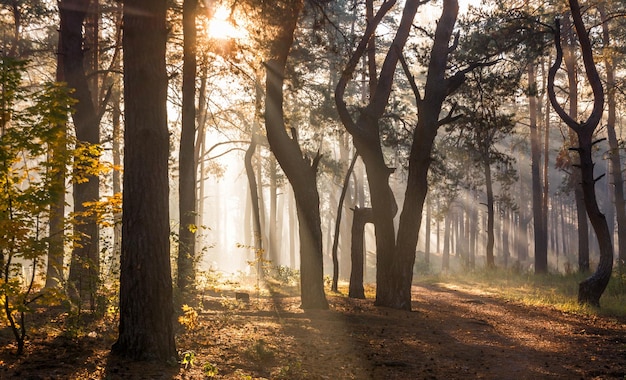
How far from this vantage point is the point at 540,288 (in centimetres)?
1995

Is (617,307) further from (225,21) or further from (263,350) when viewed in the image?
(225,21)

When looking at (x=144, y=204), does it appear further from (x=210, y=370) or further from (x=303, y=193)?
(x=303, y=193)

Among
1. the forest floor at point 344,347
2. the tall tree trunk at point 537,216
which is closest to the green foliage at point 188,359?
the forest floor at point 344,347

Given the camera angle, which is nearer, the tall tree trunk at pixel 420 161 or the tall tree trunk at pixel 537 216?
the tall tree trunk at pixel 420 161

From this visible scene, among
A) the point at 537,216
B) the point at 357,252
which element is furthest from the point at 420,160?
the point at 537,216

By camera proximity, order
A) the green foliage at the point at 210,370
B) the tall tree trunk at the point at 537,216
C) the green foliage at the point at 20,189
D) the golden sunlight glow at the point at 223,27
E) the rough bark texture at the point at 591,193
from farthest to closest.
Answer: the tall tree trunk at the point at 537,216
the rough bark texture at the point at 591,193
the golden sunlight glow at the point at 223,27
the green foliage at the point at 20,189
the green foliage at the point at 210,370

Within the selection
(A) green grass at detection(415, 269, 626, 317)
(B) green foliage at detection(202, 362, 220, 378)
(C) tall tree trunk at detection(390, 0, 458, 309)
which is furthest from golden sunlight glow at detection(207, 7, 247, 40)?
(A) green grass at detection(415, 269, 626, 317)

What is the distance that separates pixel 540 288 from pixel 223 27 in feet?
46.5

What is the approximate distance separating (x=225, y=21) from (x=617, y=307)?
432 inches

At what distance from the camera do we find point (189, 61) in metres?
13.6

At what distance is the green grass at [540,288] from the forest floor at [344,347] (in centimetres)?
153

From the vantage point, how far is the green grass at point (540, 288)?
44.6 ft

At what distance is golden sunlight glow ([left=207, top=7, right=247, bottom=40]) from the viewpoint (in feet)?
42.2

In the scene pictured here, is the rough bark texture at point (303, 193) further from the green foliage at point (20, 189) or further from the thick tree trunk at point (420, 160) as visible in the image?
the green foliage at point (20, 189)
